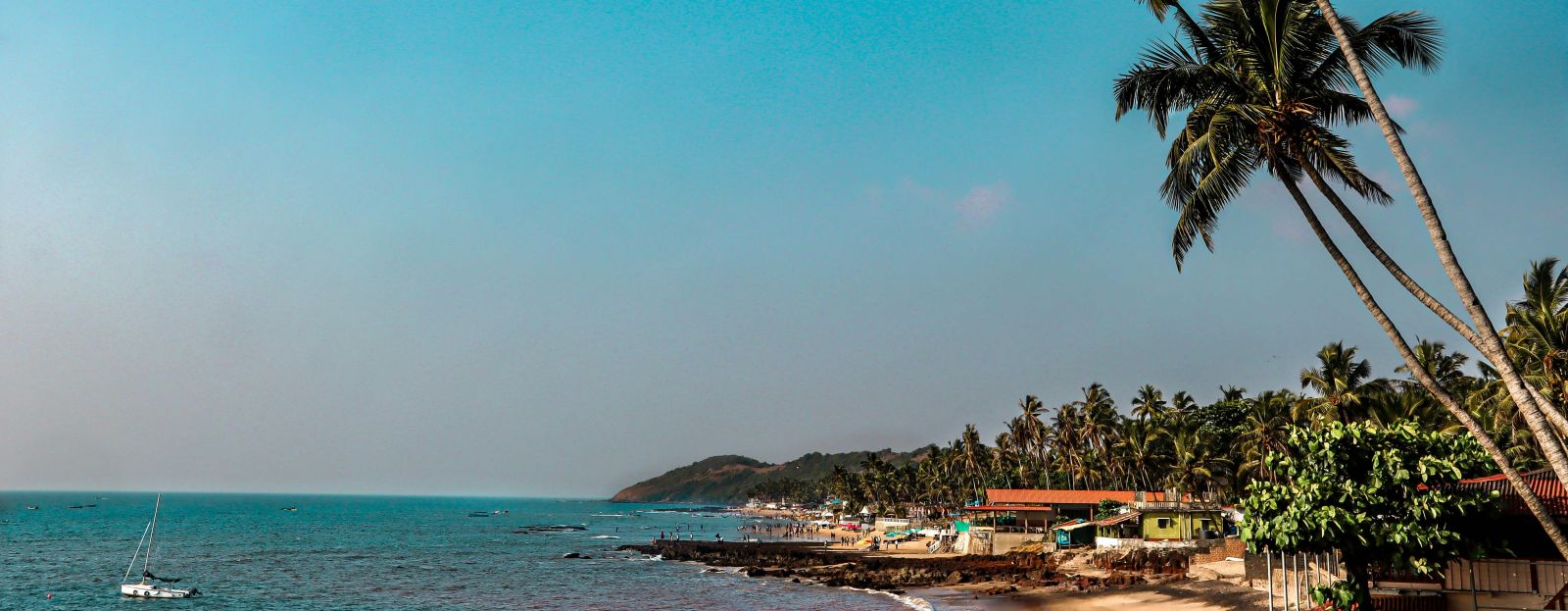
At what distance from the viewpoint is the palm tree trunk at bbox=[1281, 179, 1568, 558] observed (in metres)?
16.4

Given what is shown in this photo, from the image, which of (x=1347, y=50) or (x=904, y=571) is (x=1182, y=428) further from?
(x=1347, y=50)

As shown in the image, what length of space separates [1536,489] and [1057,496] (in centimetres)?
5582

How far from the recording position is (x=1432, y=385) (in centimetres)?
1689

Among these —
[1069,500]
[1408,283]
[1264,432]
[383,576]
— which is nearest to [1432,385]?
[1408,283]

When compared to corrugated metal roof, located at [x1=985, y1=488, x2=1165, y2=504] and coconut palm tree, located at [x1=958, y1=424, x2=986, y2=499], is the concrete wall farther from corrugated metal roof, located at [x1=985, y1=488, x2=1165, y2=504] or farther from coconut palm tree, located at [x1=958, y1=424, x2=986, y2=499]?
coconut palm tree, located at [x1=958, y1=424, x2=986, y2=499]

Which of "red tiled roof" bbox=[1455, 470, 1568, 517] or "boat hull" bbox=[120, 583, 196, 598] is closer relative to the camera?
"red tiled roof" bbox=[1455, 470, 1568, 517]

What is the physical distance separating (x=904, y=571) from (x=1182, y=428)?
85.6ft

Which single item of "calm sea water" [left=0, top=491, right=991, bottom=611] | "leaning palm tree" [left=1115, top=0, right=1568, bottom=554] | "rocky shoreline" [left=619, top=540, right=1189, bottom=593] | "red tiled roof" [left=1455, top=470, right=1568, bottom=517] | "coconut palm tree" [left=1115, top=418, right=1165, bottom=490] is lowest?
"calm sea water" [left=0, top=491, right=991, bottom=611]

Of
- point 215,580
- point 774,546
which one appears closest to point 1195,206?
point 215,580

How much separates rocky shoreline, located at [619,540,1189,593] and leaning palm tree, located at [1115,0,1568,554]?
33026 millimetres

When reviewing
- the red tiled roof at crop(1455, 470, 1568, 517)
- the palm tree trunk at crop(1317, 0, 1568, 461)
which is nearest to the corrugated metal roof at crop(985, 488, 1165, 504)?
the red tiled roof at crop(1455, 470, 1568, 517)

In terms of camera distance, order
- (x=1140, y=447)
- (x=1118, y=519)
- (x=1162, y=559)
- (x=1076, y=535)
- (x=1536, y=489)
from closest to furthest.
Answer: (x=1536, y=489), (x=1162, y=559), (x=1118, y=519), (x=1076, y=535), (x=1140, y=447)

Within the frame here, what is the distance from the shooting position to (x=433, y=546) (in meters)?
118

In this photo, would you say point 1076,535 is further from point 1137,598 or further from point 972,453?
point 972,453
